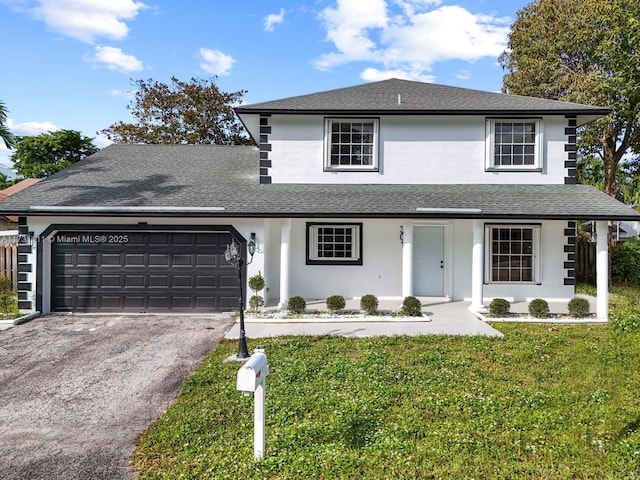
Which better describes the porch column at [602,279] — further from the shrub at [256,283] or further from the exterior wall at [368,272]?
the shrub at [256,283]

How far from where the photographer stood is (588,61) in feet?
56.0

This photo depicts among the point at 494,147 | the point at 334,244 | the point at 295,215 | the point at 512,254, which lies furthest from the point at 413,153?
the point at 295,215

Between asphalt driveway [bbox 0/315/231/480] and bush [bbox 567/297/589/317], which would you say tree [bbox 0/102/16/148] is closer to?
asphalt driveway [bbox 0/315/231/480]

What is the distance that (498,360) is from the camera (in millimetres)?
6199

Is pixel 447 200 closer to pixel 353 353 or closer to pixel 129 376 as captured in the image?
pixel 353 353

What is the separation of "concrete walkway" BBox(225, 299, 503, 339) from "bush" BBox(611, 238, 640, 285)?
380 inches

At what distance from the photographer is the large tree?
15.1 metres

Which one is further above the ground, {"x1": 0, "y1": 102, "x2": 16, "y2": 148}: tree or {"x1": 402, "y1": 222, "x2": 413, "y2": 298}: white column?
{"x1": 0, "y1": 102, "x2": 16, "y2": 148}: tree

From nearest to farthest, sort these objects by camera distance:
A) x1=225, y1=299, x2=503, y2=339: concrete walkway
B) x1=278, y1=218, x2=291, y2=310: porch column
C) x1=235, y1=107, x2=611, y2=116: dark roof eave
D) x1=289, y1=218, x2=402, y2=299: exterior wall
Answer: x1=225, y1=299, x2=503, y2=339: concrete walkway, x1=278, y1=218, x2=291, y2=310: porch column, x1=235, y1=107, x2=611, y2=116: dark roof eave, x1=289, y1=218, x2=402, y2=299: exterior wall

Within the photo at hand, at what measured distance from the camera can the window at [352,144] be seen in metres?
11.2

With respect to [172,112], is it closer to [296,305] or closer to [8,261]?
[8,261]

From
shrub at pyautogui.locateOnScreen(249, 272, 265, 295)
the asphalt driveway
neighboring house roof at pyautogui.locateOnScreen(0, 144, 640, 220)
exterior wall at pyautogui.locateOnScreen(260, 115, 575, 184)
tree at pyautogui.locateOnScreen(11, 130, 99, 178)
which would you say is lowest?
the asphalt driveway

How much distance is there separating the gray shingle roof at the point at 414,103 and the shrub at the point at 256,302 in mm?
5297

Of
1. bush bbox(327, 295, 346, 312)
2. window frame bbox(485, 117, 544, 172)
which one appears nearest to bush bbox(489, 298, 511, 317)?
bush bbox(327, 295, 346, 312)
